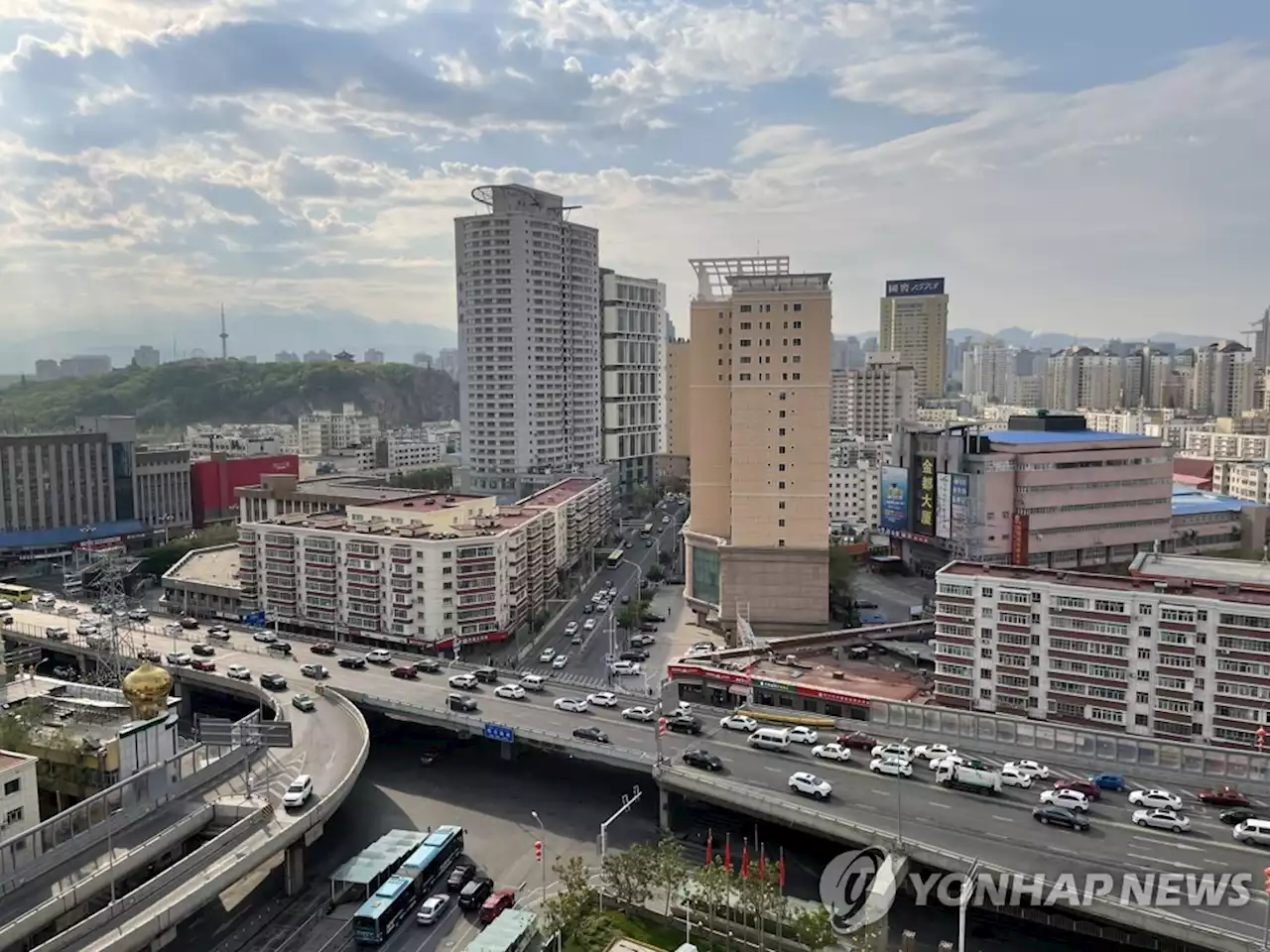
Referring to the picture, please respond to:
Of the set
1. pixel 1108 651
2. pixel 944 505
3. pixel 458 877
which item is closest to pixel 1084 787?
pixel 1108 651

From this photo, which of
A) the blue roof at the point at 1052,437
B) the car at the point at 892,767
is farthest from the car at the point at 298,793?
the blue roof at the point at 1052,437

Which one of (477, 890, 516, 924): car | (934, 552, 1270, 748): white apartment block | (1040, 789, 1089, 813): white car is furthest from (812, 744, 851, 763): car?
(477, 890, 516, 924): car

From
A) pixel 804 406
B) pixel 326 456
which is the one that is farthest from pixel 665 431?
pixel 804 406

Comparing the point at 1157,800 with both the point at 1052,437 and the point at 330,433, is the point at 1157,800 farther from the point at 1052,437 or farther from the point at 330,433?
the point at 330,433

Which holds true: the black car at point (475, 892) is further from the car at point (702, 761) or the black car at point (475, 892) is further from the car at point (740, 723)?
the car at point (740, 723)

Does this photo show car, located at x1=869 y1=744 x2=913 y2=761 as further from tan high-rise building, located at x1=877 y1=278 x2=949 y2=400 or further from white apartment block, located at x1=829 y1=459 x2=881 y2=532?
tan high-rise building, located at x1=877 y1=278 x2=949 y2=400

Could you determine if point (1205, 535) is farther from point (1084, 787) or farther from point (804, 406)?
point (1084, 787)

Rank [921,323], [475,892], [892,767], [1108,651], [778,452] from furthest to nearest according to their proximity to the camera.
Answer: [921,323] < [778,452] < [1108,651] < [892,767] < [475,892]
